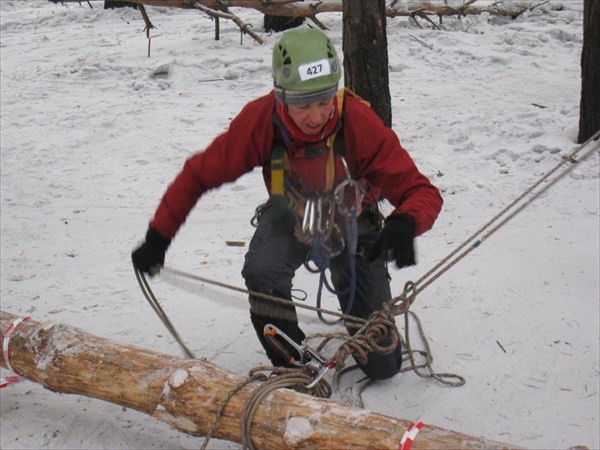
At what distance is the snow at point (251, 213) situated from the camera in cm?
331

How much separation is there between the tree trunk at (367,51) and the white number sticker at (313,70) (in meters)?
2.37

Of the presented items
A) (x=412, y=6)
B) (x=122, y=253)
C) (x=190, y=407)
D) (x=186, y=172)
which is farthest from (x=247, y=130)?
(x=412, y=6)

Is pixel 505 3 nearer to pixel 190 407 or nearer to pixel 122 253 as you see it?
pixel 122 253

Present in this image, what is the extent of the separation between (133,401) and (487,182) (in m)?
3.71

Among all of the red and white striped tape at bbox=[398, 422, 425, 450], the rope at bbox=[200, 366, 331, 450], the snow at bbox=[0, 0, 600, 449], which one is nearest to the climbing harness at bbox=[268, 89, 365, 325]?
the rope at bbox=[200, 366, 331, 450]

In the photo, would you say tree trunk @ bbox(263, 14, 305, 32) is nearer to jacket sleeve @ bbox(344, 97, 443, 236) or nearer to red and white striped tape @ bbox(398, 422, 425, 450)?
jacket sleeve @ bbox(344, 97, 443, 236)

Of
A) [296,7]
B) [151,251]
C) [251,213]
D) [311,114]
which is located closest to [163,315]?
[151,251]

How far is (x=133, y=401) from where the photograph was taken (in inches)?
113

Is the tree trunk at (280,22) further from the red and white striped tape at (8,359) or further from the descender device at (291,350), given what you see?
the red and white striped tape at (8,359)

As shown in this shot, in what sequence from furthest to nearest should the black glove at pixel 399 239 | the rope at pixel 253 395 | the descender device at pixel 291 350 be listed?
the descender device at pixel 291 350, the black glove at pixel 399 239, the rope at pixel 253 395

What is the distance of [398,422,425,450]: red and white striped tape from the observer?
2.26 m

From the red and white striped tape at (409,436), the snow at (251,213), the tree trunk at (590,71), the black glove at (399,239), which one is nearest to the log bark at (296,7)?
the snow at (251,213)

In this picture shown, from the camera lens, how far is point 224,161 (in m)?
3.03

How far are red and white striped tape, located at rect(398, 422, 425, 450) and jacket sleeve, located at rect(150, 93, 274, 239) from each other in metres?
1.35
